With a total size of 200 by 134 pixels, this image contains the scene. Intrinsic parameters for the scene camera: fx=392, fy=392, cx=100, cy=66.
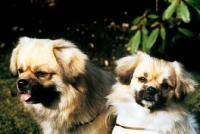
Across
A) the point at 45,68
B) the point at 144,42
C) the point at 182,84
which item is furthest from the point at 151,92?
the point at 144,42

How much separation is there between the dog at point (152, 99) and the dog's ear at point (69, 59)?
39cm

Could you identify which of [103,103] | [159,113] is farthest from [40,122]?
[159,113]

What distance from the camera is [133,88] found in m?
3.53

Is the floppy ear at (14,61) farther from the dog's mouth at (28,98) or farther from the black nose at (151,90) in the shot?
the black nose at (151,90)

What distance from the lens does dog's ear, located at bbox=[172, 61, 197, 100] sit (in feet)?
11.4

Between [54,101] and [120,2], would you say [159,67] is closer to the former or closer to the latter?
[54,101]

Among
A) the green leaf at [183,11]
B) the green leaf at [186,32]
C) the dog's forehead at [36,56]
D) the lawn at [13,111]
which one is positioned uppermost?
the green leaf at [183,11]

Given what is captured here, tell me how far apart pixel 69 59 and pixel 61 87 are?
266 mm

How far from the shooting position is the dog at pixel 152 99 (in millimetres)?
3416

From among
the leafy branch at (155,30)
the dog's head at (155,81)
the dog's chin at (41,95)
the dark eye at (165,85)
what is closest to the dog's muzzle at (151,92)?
the dog's head at (155,81)

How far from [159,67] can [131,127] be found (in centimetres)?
59

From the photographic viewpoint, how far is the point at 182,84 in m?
3.52

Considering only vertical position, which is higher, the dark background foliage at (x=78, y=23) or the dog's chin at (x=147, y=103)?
the dog's chin at (x=147, y=103)

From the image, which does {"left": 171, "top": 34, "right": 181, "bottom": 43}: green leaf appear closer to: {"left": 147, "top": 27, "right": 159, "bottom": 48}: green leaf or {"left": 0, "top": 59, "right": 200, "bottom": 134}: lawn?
{"left": 147, "top": 27, "right": 159, "bottom": 48}: green leaf
